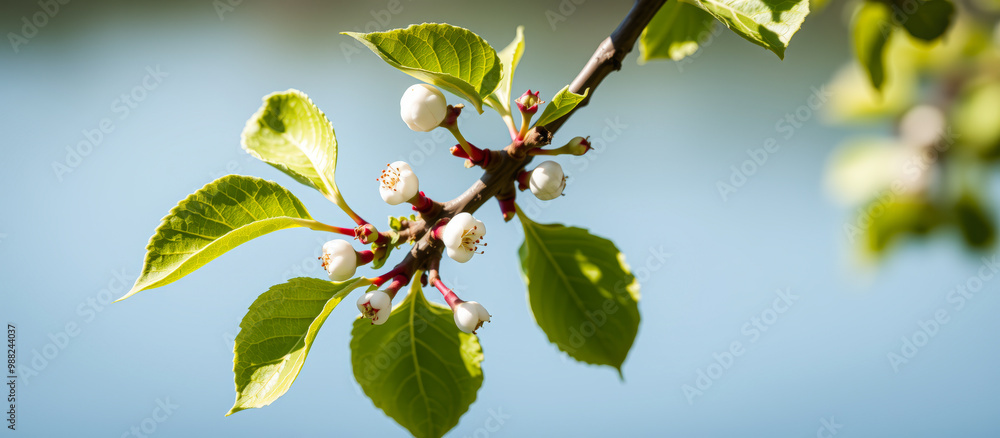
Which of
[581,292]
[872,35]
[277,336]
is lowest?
[277,336]

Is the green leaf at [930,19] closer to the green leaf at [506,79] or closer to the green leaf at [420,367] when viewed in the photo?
the green leaf at [506,79]

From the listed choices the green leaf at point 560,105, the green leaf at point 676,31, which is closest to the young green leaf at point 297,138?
the green leaf at point 560,105

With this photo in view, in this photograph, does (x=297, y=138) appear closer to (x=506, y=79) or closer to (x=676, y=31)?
(x=506, y=79)

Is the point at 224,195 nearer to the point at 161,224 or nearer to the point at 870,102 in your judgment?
the point at 161,224

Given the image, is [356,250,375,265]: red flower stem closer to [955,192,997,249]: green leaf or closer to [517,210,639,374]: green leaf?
[517,210,639,374]: green leaf

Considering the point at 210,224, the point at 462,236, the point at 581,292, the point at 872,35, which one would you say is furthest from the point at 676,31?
the point at 210,224

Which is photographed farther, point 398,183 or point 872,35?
point 872,35

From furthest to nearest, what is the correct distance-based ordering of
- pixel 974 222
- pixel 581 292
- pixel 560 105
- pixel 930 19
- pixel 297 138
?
1. pixel 974 222
2. pixel 930 19
3. pixel 581 292
4. pixel 297 138
5. pixel 560 105
